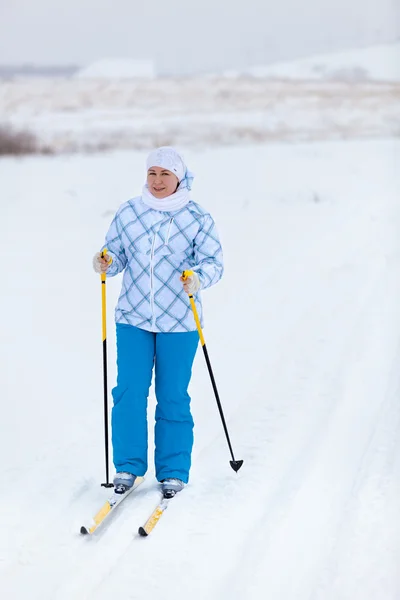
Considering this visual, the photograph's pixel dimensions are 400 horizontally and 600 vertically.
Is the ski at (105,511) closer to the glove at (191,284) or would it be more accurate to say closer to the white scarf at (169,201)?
the glove at (191,284)

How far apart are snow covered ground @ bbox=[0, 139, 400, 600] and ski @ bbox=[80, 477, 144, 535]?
0.12 feet

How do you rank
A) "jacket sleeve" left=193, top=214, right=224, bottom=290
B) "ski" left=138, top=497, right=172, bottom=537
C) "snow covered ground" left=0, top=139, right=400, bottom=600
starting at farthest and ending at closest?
"jacket sleeve" left=193, top=214, right=224, bottom=290, "ski" left=138, top=497, right=172, bottom=537, "snow covered ground" left=0, top=139, right=400, bottom=600

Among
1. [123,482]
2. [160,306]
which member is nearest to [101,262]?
[160,306]

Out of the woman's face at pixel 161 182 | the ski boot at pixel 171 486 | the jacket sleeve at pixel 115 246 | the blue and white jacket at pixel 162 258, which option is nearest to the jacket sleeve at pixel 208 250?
the blue and white jacket at pixel 162 258

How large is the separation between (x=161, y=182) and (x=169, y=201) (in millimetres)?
61

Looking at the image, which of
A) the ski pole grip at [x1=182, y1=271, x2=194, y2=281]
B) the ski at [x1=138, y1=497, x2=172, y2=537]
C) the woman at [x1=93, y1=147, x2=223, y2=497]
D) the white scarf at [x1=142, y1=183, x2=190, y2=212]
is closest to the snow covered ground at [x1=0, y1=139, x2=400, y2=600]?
the ski at [x1=138, y1=497, x2=172, y2=537]

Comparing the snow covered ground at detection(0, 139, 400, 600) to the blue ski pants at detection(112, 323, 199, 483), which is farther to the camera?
Result: the blue ski pants at detection(112, 323, 199, 483)

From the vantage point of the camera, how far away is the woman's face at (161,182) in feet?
8.08

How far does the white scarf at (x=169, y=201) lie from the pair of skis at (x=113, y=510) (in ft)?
2.81

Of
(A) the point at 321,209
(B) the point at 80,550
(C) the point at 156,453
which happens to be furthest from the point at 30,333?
(A) the point at 321,209

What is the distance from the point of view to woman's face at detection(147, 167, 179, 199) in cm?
246

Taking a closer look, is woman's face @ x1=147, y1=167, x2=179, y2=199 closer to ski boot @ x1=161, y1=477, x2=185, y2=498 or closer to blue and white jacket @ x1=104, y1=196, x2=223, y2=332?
blue and white jacket @ x1=104, y1=196, x2=223, y2=332

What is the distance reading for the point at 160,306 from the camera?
2.48 meters

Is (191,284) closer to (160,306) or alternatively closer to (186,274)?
(186,274)
